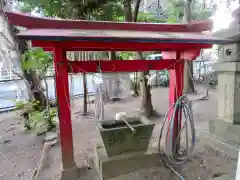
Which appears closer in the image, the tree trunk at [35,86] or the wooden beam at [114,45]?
the wooden beam at [114,45]

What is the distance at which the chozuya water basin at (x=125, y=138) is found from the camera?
3.10 metres

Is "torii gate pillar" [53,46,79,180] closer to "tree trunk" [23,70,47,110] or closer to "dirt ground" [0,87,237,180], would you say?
"dirt ground" [0,87,237,180]

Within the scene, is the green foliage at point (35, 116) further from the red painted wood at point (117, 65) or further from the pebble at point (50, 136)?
the red painted wood at point (117, 65)

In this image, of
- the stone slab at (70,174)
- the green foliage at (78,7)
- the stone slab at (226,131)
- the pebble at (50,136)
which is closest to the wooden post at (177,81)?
the stone slab at (226,131)

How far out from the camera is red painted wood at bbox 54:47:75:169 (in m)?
2.87

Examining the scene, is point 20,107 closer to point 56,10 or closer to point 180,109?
point 56,10

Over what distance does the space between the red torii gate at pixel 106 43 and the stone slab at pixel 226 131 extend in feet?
5.79

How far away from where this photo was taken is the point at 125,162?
126 inches

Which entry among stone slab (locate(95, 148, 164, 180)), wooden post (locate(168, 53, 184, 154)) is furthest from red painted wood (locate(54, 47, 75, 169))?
wooden post (locate(168, 53, 184, 154))

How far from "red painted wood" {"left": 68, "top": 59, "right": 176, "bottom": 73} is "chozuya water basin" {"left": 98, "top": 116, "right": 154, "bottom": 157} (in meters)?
1.02

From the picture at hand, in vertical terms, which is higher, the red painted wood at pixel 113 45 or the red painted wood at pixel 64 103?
the red painted wood at pixel 113 45

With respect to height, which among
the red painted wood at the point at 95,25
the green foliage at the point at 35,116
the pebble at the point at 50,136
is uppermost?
the red painted wood at the point at 95,25

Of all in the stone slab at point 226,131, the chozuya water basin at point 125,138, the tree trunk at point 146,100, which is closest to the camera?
the chozuya water basin at point 125,138

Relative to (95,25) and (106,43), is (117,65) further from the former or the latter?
(95,25)
